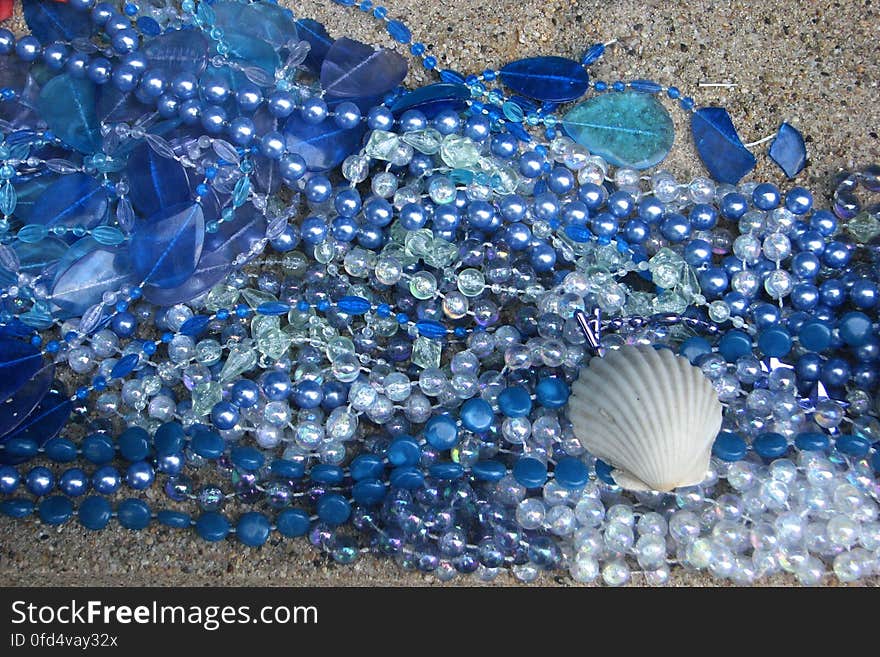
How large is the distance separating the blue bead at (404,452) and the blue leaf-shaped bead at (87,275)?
34cm

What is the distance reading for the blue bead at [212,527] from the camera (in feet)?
3.25

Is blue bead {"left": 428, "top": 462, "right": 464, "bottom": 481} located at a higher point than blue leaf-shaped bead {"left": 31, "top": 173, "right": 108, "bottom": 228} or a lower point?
lower

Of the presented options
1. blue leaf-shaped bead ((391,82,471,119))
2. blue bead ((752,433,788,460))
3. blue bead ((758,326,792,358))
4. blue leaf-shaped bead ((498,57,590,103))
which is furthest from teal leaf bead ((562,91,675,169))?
blue bead ((752,433,788,460))

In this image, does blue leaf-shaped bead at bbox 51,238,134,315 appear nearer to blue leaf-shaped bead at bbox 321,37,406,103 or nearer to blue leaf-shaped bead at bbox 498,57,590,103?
blue leaf-shaped bead at bbox 321,37,406,103

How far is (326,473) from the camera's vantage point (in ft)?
3.29

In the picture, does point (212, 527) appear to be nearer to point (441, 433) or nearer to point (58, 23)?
point (441, 433)

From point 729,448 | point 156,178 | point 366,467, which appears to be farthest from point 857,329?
point 156,178

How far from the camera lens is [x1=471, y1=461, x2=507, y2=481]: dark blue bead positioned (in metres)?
0.99

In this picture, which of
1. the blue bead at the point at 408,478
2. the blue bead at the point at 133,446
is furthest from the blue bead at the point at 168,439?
the blue bead at the point at 408,478

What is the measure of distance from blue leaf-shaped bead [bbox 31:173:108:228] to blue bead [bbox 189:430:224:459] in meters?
0.26

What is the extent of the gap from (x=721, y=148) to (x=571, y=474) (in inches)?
16.9

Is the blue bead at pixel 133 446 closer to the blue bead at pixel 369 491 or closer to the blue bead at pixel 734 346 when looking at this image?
the blue bead at pixel 369 491

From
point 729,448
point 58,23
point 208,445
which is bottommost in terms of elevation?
point 208,445
